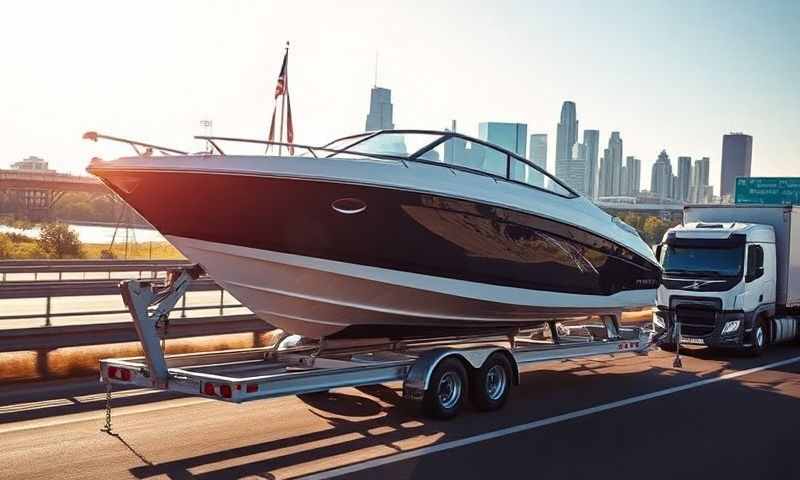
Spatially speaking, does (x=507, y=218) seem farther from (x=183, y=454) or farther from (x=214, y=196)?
(x=183, y=454)

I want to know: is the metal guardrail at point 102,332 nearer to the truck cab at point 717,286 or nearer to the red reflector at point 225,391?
the red reflector at point 225,391

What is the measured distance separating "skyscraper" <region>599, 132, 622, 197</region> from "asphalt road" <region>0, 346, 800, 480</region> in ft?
441

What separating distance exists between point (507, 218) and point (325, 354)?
2792 millimetres

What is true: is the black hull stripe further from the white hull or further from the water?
the water

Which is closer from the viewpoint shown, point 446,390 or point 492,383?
point 446,390

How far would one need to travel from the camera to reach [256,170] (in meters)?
8.95

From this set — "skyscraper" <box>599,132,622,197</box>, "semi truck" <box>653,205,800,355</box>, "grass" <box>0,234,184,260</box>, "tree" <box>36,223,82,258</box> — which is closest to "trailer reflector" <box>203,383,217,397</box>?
"semi truck" <box>653,205,800,355</box>

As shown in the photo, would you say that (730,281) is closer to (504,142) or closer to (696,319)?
(696,319)

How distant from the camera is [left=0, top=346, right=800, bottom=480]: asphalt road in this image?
7672 millimetres

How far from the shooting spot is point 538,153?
58.1 ft

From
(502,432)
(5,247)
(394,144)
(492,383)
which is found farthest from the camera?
(5,247)

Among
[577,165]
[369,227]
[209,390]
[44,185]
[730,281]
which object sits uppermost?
[577,165]

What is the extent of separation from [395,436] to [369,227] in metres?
2.23

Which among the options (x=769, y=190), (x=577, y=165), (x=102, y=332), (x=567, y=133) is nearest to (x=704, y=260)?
(x=102, y=332)
